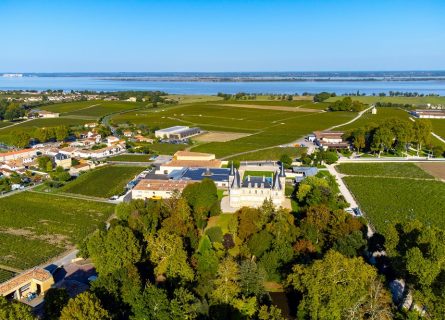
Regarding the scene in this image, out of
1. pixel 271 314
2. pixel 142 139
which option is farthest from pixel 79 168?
pixel 271 314

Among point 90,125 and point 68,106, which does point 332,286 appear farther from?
point 68,106

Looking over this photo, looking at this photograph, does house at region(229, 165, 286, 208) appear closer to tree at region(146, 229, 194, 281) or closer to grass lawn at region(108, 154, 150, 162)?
tree at region(146, 229, 194, 281)

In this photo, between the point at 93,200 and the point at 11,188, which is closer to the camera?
the point at 93,200

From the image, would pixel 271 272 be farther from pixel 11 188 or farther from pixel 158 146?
pixel 158 146

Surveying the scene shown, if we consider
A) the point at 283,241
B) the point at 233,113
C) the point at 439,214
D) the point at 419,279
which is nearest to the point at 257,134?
the point at 233,113

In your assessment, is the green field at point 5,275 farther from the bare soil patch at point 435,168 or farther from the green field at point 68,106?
the green field at point 68,106

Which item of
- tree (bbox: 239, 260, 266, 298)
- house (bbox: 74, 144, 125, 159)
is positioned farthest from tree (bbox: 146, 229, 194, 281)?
house (bbox: 74, 144, 125, 159)
